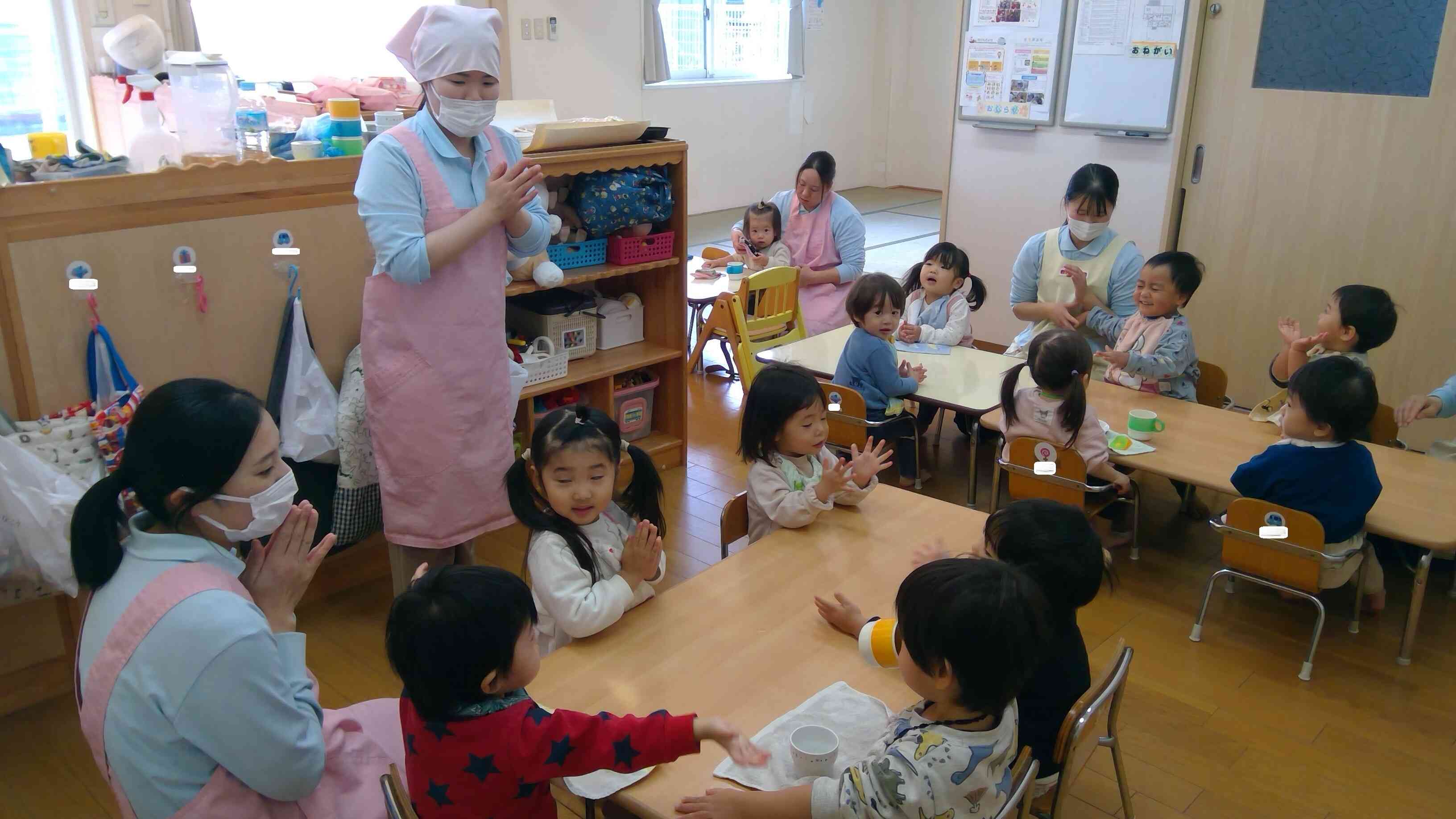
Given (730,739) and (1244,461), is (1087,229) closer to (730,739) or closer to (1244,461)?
(1244,461)

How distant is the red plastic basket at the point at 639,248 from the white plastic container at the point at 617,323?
248mm

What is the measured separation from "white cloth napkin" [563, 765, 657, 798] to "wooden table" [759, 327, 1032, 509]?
219 centimetres

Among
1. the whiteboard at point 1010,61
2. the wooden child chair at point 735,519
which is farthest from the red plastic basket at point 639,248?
the whiteboard at point 1010,61

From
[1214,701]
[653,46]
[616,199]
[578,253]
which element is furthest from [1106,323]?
[653,46]

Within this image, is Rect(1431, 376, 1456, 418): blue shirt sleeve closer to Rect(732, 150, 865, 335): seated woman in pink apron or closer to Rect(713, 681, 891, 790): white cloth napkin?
Rect(732, 150, 865, 335): seated woman in pink apron

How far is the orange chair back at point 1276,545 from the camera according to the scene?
275 cm

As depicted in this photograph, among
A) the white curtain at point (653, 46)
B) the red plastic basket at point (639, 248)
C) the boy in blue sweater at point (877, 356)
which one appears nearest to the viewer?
the boy in blue sweater at point (877, 356)

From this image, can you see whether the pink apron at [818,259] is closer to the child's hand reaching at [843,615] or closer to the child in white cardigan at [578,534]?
the child in white cardigan at [578,534]

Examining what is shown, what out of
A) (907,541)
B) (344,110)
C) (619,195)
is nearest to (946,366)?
(619,195)

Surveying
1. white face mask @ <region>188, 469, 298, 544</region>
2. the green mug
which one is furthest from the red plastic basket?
white face mask @ <region>188, 469, 298, 544</region>

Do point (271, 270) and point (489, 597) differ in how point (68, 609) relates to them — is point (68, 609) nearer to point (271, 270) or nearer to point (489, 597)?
point (271, 270)

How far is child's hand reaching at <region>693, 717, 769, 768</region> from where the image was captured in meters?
1.49

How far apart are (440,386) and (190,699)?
1438 mm

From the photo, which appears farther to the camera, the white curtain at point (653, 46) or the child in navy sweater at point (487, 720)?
the white curtain at point (653, 46)
